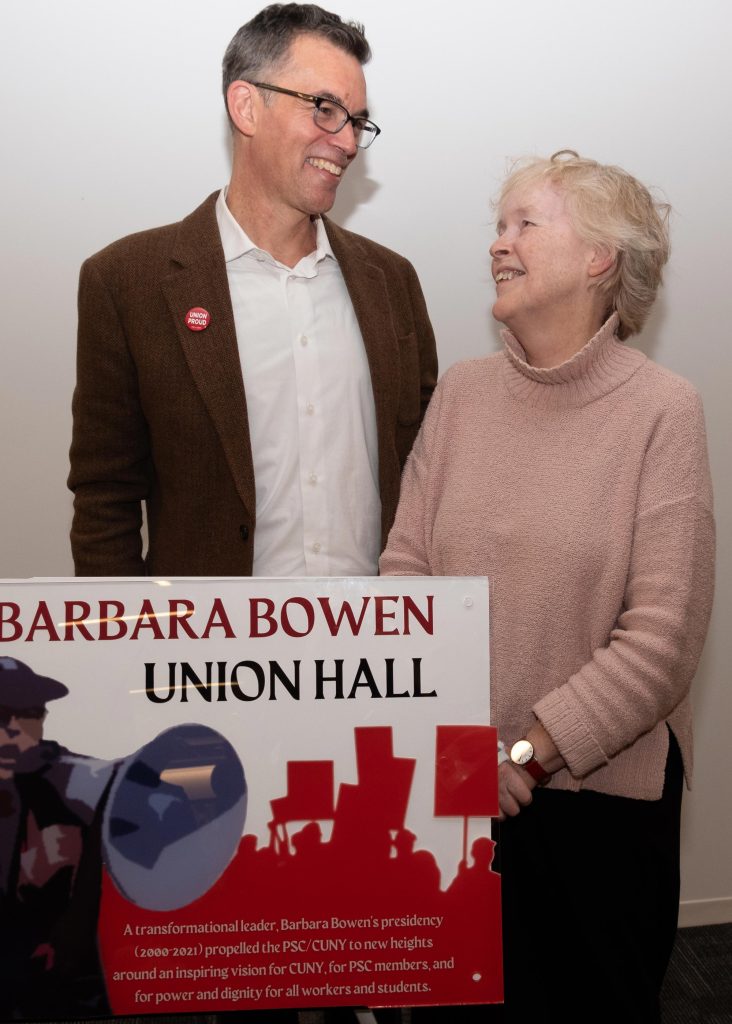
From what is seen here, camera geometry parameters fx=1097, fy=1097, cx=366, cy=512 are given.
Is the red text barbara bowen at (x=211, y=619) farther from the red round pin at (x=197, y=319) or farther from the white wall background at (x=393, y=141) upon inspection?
Answer: the white wall background at (x=393, y=141)

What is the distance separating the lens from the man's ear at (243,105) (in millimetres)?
2066

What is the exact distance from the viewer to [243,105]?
6.83ft

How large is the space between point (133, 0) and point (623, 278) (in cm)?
158

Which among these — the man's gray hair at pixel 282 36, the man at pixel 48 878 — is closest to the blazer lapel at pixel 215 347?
the man's gray hair at pixel 282 36

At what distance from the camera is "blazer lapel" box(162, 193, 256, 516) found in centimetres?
195

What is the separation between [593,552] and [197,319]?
2.78 feet

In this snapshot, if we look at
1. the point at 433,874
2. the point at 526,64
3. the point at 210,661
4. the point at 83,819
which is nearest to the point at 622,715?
the point at 433,874

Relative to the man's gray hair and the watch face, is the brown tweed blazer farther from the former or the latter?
the watch face

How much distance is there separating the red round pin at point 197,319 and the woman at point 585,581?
53 cm

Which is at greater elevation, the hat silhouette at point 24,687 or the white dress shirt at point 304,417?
the white dress shirt at point 304,417

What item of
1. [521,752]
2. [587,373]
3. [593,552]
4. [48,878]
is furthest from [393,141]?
[48,878]

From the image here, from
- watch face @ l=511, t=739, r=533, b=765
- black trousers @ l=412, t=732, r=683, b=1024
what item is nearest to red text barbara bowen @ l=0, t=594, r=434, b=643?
watch face @ l=511, t=739, r=533, b=765

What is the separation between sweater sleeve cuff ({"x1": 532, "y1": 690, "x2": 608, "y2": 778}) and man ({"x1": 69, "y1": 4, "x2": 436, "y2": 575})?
0.58m

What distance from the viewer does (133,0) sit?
2.68 metres
